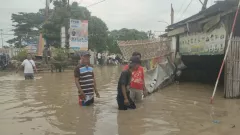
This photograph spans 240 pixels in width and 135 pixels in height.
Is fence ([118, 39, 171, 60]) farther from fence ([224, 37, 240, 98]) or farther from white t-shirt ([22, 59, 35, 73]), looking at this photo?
white t-shirt ([22, 59, 35, 73])

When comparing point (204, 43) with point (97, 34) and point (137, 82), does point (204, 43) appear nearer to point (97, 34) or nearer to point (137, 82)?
point (137, 82)

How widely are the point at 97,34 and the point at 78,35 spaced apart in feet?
37.2

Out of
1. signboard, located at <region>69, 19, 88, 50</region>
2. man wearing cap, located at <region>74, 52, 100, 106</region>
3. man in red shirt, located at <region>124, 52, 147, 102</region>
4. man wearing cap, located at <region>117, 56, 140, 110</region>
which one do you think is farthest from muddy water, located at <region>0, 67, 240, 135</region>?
signboard, located at <region>69, 19, 88, 50</region>

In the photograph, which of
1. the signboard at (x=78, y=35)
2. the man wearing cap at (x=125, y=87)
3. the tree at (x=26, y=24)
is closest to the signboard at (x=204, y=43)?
the man wearing cap at (x=125, y=87)

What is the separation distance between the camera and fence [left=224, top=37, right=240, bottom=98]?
27.4 feet

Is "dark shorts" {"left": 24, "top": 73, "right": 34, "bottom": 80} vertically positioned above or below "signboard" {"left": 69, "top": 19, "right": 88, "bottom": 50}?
below

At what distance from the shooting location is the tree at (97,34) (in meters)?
38.1

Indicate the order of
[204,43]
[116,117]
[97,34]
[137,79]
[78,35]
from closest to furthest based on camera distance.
A: [116,117], [137,79], [204,43], [78,35], [97,34]

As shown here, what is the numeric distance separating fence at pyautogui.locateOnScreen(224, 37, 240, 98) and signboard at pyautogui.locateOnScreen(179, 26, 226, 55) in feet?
4.12

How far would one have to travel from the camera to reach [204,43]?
10914 millimetres

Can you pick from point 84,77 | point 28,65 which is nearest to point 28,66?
point 28,65

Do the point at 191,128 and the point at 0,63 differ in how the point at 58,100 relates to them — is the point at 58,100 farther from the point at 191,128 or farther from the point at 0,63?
the point at 0,63

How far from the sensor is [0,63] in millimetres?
25125

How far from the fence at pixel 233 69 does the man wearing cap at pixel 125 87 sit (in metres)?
3.05
